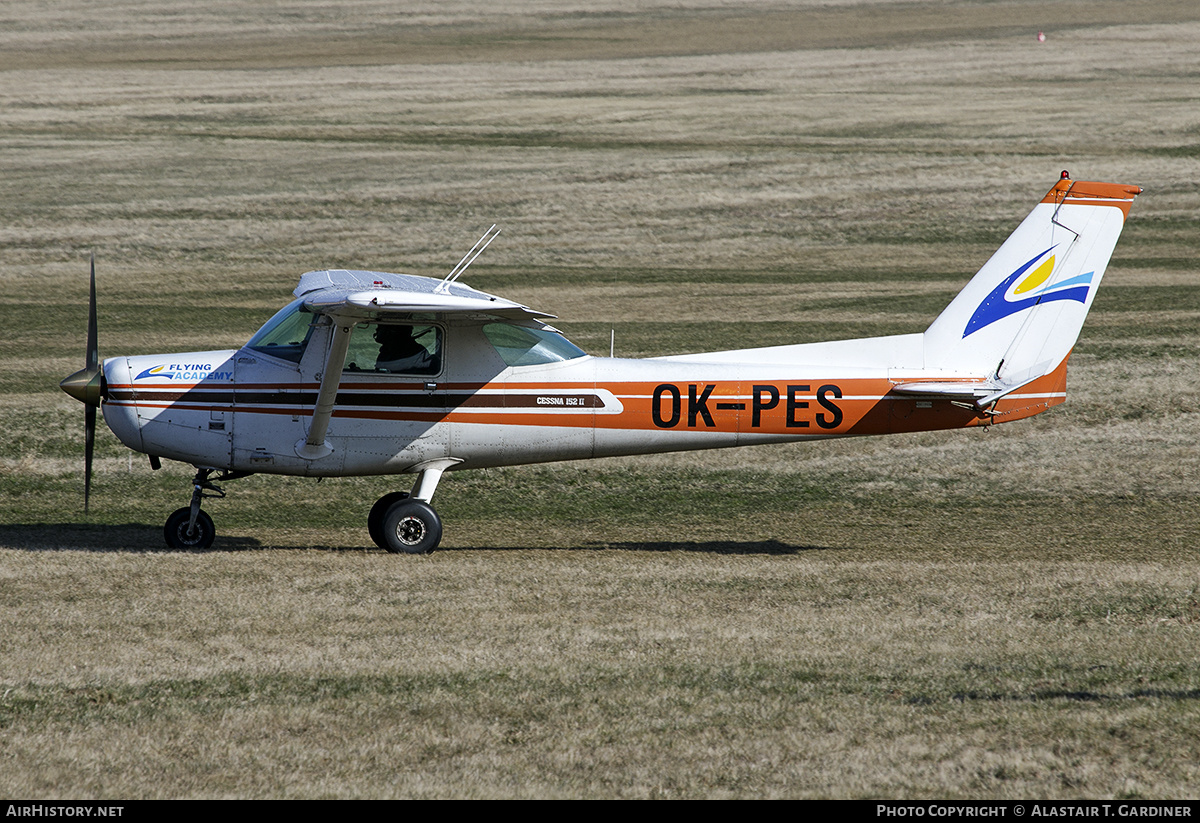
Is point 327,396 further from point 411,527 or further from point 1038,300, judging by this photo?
point 1038,300

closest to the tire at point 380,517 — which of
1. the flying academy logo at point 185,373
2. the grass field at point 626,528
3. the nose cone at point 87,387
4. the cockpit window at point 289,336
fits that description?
the grass field at point 626,528

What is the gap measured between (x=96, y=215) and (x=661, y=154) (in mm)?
17168

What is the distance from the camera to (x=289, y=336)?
1147 centimetres

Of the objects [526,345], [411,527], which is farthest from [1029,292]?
[411,527]

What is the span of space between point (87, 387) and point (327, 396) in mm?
2131

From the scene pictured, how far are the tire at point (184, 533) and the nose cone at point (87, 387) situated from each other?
127cm

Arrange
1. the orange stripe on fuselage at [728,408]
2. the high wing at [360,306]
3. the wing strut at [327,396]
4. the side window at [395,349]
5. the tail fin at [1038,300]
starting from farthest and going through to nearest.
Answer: the tail fin at [1038,300], the orange stripe on fuselage at [728,408], the side window at [395,349], the wing strut at [327,396], the high wing at [360,306]

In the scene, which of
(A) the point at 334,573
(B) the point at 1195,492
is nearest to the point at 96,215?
(A) the point at 334,573

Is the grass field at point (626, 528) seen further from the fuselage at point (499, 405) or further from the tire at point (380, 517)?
the fuselage at point (499, 405)

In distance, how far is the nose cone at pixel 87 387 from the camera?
11141 millimetres

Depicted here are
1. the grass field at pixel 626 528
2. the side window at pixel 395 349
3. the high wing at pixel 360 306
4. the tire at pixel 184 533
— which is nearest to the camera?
the grass field at pixel 626 528

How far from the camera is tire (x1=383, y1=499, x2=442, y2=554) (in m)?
11.4

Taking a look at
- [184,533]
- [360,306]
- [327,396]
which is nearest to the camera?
[360,306]

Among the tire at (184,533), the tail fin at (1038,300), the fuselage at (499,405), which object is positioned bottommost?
the tire at (184,533)
